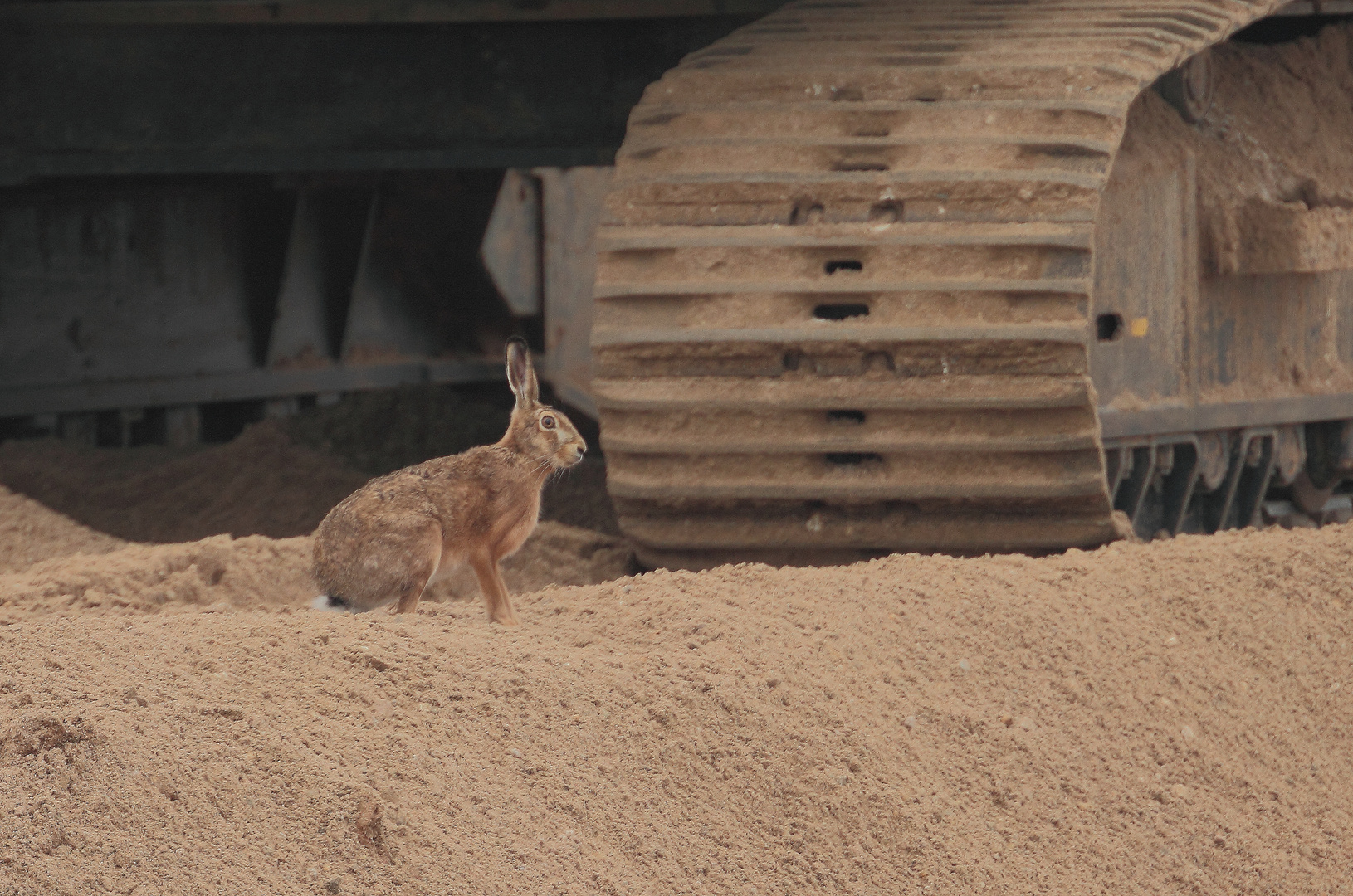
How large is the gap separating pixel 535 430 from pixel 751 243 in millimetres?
952

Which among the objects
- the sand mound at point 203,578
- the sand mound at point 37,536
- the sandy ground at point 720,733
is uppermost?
the sandy ground at point 720,733

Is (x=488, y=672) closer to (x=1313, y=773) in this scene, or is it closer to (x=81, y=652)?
(x=81, y=652)

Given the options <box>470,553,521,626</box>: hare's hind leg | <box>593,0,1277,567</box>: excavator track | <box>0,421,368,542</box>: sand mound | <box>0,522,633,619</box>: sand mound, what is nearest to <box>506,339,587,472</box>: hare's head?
<box>470,553,521,626</box>: hare's hind leg

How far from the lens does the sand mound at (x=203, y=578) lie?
17.8ft

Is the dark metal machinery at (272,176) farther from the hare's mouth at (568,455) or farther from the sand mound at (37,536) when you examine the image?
the hare's mouth at (568,455)

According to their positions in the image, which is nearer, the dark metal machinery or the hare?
the hare

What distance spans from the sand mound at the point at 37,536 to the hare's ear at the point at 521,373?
2550 mm

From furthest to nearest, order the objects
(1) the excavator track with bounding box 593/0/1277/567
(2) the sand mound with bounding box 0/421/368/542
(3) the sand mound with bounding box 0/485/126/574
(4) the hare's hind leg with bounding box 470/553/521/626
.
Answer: (2) the sand mound with bounding box 0/421/368/542
(3) the sand mound with bounding box 0/485/126/574
(1) the excavator track with bounding box 593/0/1277/567
(4) the hare's hind leg with bounding box 470/553/521/626

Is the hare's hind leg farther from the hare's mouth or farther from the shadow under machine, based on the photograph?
the shadow under machine

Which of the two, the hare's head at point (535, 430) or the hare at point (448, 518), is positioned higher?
the hare's head at point (535, 430)

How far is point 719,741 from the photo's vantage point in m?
3.88

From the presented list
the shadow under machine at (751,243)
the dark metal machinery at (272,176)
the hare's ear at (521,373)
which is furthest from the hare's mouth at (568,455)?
the dark metal machinery at (272,176)

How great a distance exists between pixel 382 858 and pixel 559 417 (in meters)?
1.96

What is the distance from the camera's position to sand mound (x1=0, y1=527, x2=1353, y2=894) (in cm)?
327
